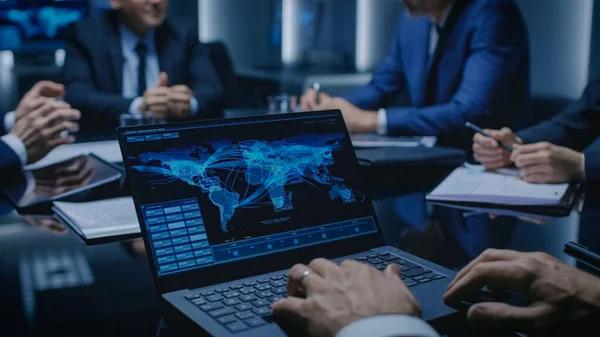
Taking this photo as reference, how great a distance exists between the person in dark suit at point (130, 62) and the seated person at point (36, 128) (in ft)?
3.14

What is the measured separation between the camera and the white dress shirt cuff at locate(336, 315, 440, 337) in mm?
589

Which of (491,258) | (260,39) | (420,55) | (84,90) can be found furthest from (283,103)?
(260,39)

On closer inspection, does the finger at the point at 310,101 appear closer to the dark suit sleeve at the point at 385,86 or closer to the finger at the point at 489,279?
the dark suit sleeve at the point at 385,86

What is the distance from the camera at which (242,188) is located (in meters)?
0.86

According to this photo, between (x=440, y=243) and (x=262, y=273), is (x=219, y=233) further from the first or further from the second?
(x=440, y=243)

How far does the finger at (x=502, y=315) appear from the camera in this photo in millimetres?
673

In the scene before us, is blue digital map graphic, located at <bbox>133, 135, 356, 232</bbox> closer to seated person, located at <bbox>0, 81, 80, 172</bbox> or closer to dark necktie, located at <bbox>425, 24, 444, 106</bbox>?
seated person, located at <bbox>0, 81, 80, 172</bbox>

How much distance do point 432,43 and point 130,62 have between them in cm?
140

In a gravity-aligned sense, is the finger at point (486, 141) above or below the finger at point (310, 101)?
above

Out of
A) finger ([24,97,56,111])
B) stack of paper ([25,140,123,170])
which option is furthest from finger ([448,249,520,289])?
finger ([24,97,56,111])

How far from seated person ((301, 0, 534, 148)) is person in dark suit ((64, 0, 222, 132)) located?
0.82 meters

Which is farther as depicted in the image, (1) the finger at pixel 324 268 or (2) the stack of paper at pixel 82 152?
(2) the stack of paper at pixel 82 152

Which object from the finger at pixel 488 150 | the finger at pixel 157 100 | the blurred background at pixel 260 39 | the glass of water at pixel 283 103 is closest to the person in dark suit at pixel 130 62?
the finger at pixel 157 100

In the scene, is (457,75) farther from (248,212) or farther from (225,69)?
(225,69)
